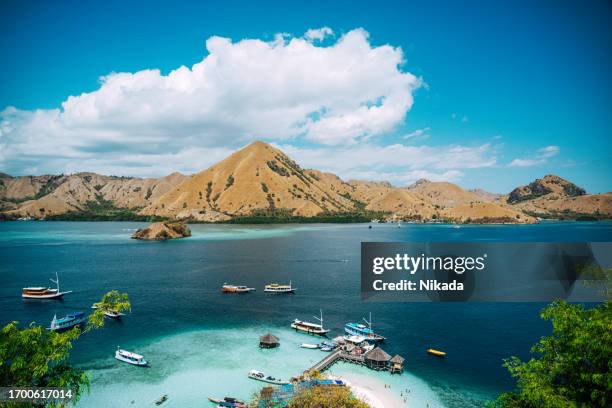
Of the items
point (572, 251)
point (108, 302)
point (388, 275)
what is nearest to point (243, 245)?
point (388, 275)

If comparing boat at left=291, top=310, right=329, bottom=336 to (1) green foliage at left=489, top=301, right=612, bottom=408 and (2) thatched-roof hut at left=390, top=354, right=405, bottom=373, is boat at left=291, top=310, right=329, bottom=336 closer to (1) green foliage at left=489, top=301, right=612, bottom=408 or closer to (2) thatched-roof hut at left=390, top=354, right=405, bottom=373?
(2) thatched-roof hut at left=390, top=354, right=405, bottom=373

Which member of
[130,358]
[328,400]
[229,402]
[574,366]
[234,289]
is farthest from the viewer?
[234,289]

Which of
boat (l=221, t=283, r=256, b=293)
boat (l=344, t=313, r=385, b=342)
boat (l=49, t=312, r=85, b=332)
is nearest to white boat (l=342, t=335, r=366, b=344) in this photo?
boat (l=344, t=313, r=385, b=342)

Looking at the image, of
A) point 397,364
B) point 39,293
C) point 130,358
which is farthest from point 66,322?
point 397,364

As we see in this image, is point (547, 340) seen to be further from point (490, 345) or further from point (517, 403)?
point (490, 345)

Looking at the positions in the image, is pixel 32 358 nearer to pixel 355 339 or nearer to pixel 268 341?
pixel 268 341
